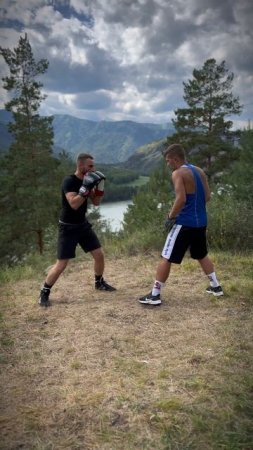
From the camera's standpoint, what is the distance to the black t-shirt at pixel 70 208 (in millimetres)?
5812

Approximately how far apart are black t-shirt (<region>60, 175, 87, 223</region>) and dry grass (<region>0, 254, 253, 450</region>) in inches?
50.8

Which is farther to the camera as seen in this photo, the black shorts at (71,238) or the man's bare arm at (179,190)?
the black shorts at (71,238)

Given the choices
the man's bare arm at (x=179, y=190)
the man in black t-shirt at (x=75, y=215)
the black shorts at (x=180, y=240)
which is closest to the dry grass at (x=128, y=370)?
the man in black t-shirt at (x=75, y=215)

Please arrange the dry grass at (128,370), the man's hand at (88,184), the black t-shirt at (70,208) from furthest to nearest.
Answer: the black t-shirt at (70,208) < the man's hand at (88,184) < the dry grass at (128,370)

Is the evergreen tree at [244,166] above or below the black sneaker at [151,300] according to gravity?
above

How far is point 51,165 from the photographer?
25.4m

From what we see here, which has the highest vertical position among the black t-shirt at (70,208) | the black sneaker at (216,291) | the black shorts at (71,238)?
the black t-shirt at (70,208)

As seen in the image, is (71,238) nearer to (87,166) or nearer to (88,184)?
(88,184)

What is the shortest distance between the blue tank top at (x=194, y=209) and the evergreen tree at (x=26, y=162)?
19.7 meters

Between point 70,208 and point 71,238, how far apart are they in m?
0.47

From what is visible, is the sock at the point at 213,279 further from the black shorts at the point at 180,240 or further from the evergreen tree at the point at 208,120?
the evergreen tree at the point at 208,120

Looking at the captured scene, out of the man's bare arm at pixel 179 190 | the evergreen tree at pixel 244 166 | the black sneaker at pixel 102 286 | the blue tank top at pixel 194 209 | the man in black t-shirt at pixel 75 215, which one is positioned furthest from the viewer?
the evergreen tree at pixel 244 166

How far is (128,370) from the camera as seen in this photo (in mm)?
3881

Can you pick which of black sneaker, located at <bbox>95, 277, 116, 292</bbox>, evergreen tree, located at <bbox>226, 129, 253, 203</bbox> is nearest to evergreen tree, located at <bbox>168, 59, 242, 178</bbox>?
evergreen tree, located at <bbox>226, 129, 253, 203</bbox>
